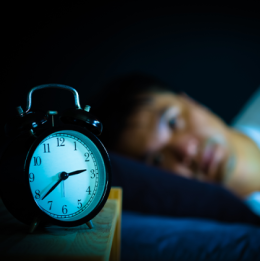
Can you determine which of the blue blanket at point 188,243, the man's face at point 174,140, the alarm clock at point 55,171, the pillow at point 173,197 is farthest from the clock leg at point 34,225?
the man's face at point 174,140

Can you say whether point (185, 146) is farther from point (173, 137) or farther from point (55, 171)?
point (55, 171)

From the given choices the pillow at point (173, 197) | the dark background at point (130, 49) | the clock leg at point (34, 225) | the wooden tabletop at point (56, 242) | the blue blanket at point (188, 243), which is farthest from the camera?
the dark background at point (130, 49)

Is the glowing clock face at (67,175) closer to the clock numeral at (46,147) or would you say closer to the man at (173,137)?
the clock numeral at (46,147)

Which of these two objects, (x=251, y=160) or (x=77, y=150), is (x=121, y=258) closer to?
(x=77, y=150)

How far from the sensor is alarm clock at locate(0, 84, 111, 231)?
0.44 meters

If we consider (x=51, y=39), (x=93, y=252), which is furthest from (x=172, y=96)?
(x=93, y=252)

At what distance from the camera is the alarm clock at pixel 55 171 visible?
44 cm

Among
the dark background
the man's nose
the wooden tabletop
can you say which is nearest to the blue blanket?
the wooden tabletop

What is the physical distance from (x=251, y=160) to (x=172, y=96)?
757mm

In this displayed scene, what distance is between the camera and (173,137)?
1.71 m

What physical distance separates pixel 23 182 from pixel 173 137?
1361mm

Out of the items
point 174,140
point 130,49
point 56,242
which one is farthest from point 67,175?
point 130,49

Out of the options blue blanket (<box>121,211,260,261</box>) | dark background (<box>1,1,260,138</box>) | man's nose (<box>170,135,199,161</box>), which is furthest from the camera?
dark background (<box>1,1,260,138</box>)

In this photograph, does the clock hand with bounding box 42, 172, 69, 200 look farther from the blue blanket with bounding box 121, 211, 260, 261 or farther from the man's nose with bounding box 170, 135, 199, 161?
the man's nose with bounding box 170, 135, 199, 161
